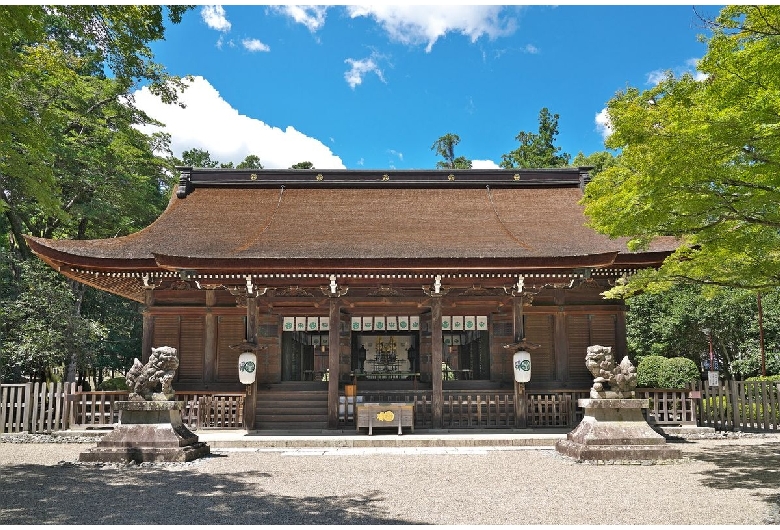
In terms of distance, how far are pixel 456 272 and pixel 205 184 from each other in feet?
31.9

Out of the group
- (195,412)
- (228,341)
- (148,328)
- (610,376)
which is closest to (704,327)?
(610,376)

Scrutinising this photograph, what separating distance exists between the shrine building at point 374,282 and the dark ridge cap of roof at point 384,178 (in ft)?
0.17

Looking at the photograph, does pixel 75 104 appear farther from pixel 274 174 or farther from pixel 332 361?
pixel 332 361

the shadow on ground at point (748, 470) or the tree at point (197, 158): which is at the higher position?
the tree at point (197, 158)

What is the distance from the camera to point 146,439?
9.85m

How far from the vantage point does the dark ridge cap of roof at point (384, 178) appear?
18875mm

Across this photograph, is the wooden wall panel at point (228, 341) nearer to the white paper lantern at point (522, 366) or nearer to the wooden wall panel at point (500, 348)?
the wooden wall panel at point (500, 348)

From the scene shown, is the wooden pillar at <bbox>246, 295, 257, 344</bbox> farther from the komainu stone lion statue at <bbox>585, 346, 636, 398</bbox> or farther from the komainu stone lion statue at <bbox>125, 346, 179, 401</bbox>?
the komainu stone lion statue at <bbox>585, 346, 636, 398</bbox>

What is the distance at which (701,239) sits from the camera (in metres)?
8.40

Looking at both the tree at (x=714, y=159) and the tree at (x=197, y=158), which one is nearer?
the tree at (x=714, y=159)

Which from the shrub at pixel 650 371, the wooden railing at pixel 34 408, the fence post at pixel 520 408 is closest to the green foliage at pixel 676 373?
the shrub at pixel 650 371

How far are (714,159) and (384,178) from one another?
12761mm

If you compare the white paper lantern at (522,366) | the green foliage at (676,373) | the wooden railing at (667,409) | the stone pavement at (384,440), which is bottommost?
the stone pavement at (384,440)

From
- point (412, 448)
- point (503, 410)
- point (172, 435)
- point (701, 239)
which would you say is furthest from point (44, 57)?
point (503, 410)
